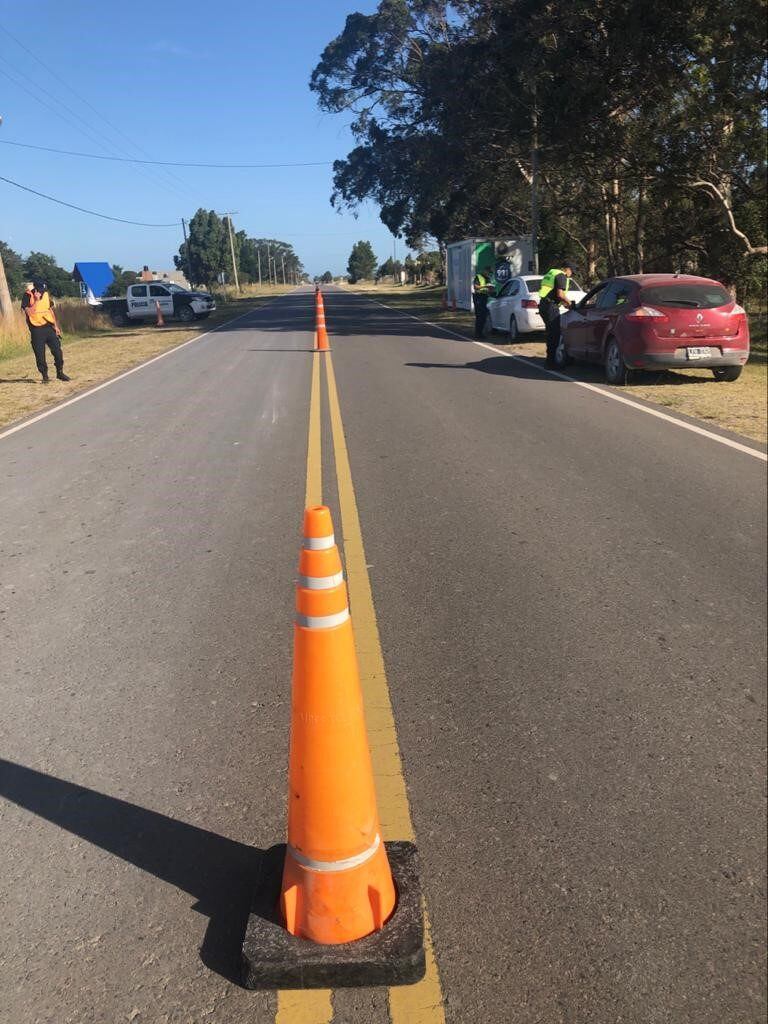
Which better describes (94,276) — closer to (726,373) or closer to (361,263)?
(726,373)

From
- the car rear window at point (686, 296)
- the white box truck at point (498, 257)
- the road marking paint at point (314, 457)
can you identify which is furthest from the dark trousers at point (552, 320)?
the white box truck at point (498, 257)

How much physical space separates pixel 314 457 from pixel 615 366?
603 centimetres

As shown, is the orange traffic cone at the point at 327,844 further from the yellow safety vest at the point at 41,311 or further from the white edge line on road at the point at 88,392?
the yellow safety vest at the point at 41,311

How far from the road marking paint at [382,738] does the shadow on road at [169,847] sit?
17.8 inches

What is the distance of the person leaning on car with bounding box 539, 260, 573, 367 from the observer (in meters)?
A: 13.7

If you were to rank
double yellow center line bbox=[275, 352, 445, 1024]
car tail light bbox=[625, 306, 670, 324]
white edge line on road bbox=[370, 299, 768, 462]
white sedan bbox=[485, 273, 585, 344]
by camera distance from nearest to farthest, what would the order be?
double yellow center line bbox=[275, 352, 445, 1024] → white edge line on road bbox=[370, 299, 768, 462] → car tail light bbox=[625, 306, 670, 324] → white sedan bbox=[485, 273, 585, 344]

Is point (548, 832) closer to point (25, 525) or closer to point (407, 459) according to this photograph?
point (25, 525)

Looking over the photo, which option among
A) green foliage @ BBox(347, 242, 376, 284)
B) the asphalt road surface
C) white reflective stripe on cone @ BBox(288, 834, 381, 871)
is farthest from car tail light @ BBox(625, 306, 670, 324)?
green foliage @ BBox(347, 242, 376, 284)

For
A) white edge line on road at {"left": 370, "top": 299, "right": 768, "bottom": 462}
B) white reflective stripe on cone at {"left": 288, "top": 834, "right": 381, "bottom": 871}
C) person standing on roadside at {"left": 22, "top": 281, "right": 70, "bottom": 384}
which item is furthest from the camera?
person standing on roadside at {"left": 22, "top": 281, "right": 70, "bottom": 384}

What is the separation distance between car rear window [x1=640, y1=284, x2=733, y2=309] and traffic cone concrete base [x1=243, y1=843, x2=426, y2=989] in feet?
34.6

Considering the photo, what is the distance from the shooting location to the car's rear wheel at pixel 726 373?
12.2 m

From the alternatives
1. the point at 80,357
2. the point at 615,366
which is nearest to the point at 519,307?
the point at 615,366

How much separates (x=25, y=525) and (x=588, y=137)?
1952 cm

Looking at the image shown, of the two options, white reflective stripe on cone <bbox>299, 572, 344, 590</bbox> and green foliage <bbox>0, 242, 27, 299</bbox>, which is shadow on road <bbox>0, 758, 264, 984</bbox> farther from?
green foliage <bbox>0, 242, 27, 299</bbox>
